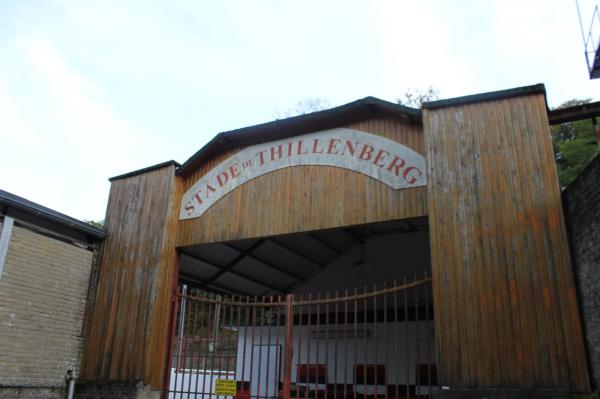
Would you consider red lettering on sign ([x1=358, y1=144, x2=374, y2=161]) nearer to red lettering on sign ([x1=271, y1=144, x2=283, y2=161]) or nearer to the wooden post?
red lettering on sign ([x1=271, y1=144, x2=283, y2=161])

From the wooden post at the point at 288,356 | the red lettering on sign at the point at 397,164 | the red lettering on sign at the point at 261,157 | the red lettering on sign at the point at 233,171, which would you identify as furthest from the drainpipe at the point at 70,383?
the red lettering on sign at the point at 397,164

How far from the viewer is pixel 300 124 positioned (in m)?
9.95

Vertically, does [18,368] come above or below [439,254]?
below

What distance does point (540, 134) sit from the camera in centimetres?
742

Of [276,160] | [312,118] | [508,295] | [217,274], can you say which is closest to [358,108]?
[312,118]

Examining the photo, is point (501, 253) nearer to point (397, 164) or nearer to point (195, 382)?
point (397, 164)

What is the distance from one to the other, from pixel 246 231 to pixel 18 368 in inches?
181

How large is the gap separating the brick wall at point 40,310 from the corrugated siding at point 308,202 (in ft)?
7.55

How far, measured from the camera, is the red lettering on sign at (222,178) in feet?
34.5

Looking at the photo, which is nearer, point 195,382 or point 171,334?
point 171,334

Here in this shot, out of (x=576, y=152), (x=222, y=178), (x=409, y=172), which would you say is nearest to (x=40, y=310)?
(x=222, y=178)

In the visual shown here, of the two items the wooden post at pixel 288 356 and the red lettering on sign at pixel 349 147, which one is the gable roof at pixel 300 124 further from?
the wooden post at pixel 288 356

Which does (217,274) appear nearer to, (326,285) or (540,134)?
(326,285)

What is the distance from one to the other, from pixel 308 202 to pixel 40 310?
533 centimetres
